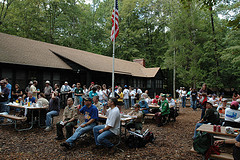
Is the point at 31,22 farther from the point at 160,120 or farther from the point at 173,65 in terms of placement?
the point at 160,120

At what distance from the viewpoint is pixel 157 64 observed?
118 ft

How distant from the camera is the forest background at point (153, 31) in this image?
20641 millimetres

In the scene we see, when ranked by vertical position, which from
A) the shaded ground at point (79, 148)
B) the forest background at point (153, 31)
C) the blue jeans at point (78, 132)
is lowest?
the shaded ground at point (79, 148)

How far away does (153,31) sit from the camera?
126ft

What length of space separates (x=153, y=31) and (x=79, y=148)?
3681cm

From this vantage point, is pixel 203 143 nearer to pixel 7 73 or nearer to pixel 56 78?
pixel 7 73

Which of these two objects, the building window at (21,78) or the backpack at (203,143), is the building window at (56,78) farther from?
the backpack at (203,143)

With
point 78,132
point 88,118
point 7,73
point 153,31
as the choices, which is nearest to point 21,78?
point 7,73

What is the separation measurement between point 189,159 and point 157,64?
32.3m

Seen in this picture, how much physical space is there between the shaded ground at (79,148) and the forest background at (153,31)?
771cm

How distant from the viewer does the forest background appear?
20641 mm

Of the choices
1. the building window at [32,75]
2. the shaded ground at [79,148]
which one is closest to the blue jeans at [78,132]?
the shaded ground at [79,148]

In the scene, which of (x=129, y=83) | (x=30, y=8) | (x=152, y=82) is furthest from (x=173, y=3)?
(x=30, y=8)

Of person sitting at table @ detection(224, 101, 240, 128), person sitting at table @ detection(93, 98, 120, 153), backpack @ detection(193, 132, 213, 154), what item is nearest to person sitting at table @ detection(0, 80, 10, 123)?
person sitting at table @ detection(93, 98, 120, 153)
